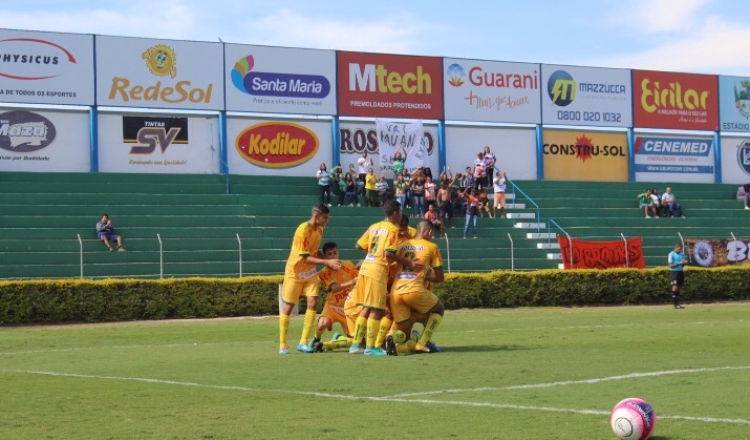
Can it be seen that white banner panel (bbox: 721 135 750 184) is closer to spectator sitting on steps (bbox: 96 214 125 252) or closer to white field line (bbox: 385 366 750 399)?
spectator sitting on steps (bbox: 96 214 125 252)

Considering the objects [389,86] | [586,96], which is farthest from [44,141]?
[586,96]

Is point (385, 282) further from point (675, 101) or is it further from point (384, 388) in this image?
point (675, 101)

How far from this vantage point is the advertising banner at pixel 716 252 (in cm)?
3922

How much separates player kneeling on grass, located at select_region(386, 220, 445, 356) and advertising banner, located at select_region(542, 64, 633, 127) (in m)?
31.9

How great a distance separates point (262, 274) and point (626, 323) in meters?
13.2

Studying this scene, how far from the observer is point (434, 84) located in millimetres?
44375

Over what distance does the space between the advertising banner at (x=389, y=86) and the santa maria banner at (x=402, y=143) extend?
623 millimetres

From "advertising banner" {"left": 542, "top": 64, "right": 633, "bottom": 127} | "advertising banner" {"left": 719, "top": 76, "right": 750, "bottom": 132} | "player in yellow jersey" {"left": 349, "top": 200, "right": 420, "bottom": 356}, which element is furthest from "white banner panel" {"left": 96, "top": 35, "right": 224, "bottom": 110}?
"player in yellow jersey" {"left": 349, "top": 200, "right": 420, "bottom": 356}

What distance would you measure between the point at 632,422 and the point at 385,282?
24.6ft

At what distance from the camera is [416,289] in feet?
49.8

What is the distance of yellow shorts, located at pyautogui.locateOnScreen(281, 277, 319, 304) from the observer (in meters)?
15.6

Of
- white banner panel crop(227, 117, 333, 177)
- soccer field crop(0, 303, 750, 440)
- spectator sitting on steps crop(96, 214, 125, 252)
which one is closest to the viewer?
soccer field crop(0, 303, 750, 440)

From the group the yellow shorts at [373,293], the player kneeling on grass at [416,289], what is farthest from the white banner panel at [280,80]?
the yellow shorts at [373,293]

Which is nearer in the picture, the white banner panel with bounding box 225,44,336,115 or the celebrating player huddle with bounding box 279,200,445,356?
the celebrating player huddle with bounding box 279,200,445,356
